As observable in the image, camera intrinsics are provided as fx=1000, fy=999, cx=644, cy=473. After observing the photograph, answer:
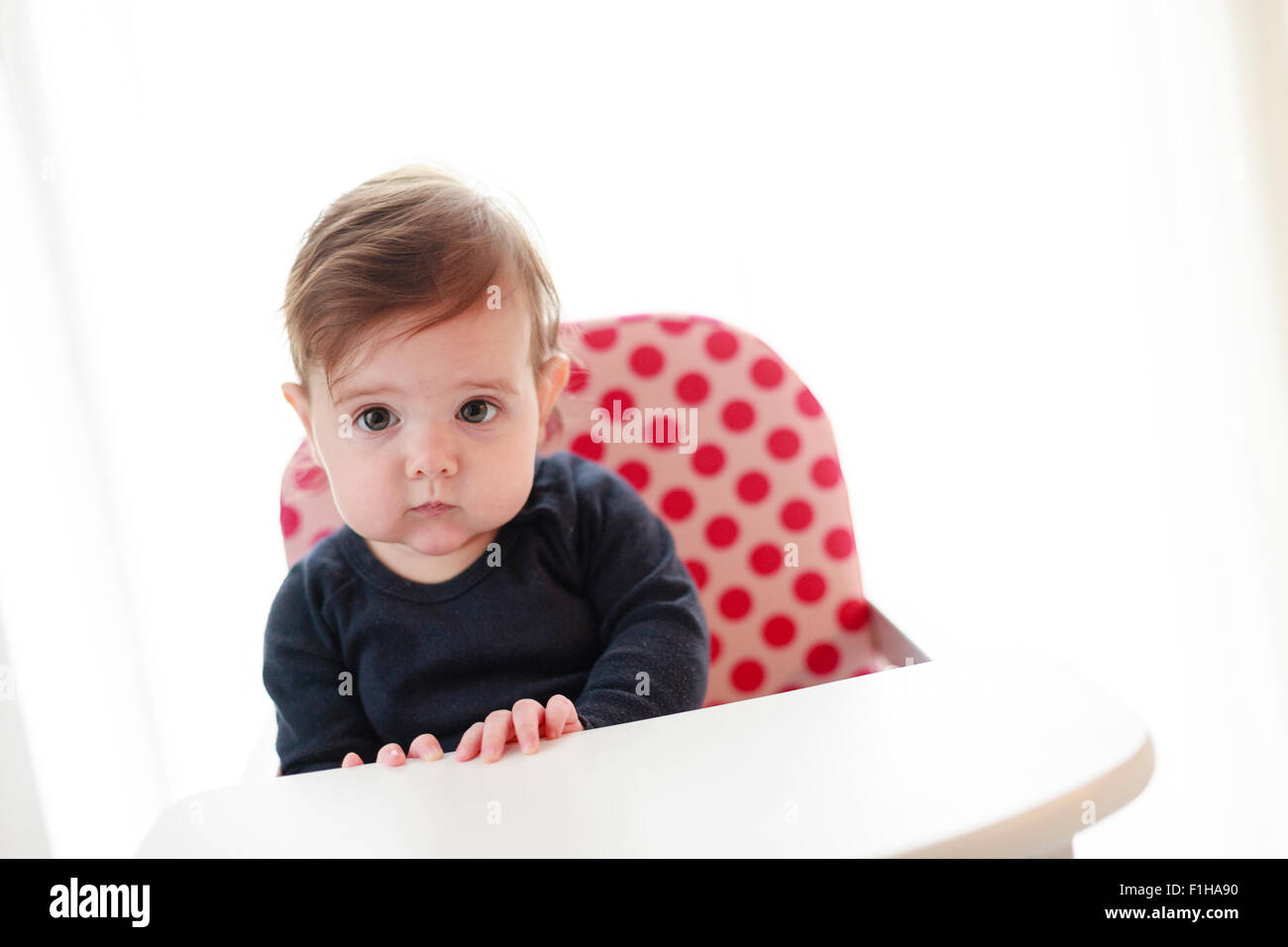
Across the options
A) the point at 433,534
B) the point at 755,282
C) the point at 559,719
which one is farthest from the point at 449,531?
the point at 755,282

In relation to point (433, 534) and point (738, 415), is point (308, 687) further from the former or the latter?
point (738, 415)

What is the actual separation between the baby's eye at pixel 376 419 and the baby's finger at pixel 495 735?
0.92 ft

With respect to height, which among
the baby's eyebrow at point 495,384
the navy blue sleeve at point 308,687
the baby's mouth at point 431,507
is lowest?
the navy blue sleeve at point 308,687

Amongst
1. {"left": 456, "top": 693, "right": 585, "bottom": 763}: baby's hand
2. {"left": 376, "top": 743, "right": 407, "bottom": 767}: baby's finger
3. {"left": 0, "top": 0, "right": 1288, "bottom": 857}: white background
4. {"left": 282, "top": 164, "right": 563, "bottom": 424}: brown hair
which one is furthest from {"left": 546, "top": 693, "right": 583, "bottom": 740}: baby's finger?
{"left": 0, "top": 0, "right": 1288, "bottom": 857}: white background

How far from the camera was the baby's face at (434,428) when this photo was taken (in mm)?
835

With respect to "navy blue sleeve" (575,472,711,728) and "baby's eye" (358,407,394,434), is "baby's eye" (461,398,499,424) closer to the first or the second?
"baby's eye" (358,407,394,434)

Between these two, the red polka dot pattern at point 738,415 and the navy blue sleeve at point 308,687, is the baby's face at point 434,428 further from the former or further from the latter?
the red polka dot pattern at point 738,415

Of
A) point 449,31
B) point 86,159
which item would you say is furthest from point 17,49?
point 449,31

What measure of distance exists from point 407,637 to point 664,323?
464 mm

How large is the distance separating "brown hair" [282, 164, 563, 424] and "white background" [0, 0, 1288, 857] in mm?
478

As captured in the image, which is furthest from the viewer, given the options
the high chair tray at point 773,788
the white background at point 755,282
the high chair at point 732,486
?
the white background at point 755,282

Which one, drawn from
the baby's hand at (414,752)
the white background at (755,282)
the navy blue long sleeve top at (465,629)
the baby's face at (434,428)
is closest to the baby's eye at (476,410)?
the baby's face at (434,428)

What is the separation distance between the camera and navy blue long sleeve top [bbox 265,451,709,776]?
0.97 meters
